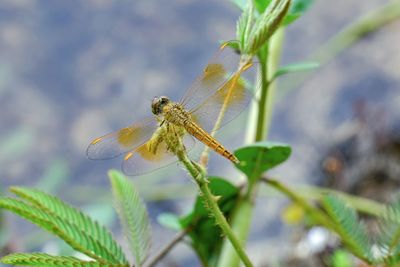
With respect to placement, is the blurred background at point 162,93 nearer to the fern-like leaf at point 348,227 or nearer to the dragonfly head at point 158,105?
the fern-like leaf at point 348,227

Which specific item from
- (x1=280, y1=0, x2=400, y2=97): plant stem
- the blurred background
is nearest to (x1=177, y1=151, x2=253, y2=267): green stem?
the blurred background

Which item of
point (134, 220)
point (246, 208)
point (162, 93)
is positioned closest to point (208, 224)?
point (246, 208)

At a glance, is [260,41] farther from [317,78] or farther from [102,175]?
[317,78]

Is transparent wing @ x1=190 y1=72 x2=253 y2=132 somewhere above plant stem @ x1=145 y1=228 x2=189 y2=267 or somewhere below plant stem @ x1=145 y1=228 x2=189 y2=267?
above

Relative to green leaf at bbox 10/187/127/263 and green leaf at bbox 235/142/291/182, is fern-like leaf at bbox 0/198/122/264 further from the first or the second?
green leaf at bbox 235/142/291/182

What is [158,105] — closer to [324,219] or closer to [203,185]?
[203,185]

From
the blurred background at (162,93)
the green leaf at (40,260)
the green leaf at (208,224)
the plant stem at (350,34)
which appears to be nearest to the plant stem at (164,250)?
the green leaf at (208,224)

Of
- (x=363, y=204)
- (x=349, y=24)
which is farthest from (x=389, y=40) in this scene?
(x=363, y=204)
